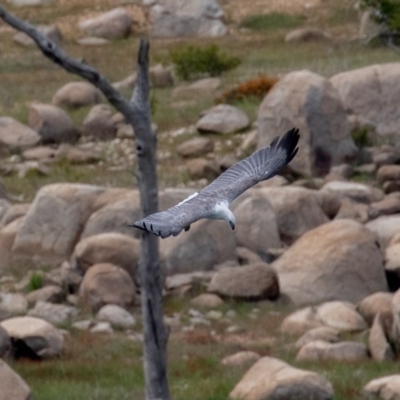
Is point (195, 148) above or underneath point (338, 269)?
above

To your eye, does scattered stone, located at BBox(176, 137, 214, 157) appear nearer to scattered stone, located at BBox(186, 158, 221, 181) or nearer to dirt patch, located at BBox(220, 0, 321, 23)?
scattered stone, located at BBox(186, 158, 221, 181)

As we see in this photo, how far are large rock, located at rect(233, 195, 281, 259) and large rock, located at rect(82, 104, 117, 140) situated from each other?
8259 mm

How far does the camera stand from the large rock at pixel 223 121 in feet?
82.5

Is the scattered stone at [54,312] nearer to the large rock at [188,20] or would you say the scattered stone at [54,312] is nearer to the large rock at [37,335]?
the large rock at [37,335]

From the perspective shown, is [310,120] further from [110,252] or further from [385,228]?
[110,252]

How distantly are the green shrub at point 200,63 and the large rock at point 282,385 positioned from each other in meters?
20.2

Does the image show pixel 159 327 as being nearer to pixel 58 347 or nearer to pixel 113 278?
pixel 58 347

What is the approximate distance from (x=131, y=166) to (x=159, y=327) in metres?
13.2

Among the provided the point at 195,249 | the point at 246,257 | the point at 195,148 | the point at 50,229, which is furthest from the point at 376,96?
the point at 50,229

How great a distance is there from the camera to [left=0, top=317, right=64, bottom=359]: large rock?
1334 centimetres

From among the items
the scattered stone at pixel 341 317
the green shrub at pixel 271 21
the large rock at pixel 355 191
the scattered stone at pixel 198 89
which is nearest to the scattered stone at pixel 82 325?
the scattered stone at pixel 341 317

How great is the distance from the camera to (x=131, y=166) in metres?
23.5

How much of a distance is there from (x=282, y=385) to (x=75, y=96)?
18.5m

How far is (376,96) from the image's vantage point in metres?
23.6
